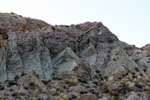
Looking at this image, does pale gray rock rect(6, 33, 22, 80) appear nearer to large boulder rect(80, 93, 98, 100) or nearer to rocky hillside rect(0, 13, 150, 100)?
rocky hillside rect(0, 13, 150, 100)

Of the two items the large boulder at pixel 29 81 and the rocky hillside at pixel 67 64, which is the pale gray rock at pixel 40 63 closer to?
the rocky hillside at pixel 67 64

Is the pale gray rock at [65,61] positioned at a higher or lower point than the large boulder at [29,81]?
higher

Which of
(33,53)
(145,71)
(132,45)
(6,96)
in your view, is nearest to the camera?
(6,96)

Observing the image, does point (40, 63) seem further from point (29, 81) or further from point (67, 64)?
point (29, 81)

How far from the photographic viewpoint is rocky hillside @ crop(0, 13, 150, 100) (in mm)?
36531

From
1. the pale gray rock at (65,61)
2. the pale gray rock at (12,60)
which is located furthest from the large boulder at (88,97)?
the pale gray rock at (12,60)

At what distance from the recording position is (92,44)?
162 ft

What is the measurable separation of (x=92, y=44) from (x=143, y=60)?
10.1 meters

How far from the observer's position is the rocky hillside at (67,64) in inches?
1438

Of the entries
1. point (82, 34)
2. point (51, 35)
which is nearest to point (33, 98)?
point (51, 35)

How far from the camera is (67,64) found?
42.6m

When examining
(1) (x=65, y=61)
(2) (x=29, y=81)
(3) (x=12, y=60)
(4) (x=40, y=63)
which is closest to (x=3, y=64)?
(3) (x=12, y=60)

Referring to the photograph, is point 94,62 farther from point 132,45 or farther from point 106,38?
point 132,45

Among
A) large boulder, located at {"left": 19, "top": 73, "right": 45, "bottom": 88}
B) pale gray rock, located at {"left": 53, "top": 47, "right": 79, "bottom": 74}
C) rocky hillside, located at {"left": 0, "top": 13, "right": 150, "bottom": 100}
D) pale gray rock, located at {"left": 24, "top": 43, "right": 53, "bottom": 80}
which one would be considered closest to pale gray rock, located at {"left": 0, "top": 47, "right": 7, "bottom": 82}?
rocky hillside, located at {"left": 0, "top": 13, "right": 150, "bottom": 100}
